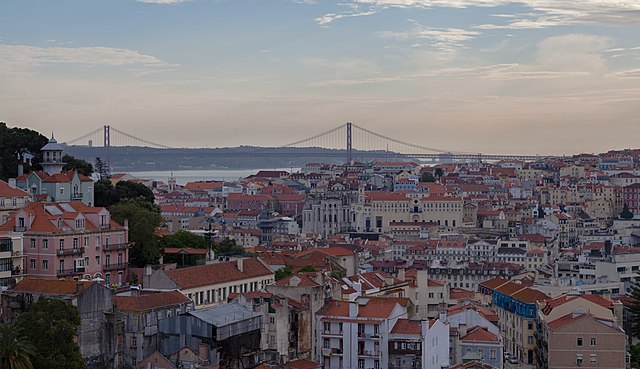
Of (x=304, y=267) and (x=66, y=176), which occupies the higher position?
(x=66, y=176)

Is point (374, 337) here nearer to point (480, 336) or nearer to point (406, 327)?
point (406, 327)

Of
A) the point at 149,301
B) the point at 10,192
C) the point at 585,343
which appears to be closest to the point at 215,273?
the point at 149,301

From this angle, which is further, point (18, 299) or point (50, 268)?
point (50, 268)

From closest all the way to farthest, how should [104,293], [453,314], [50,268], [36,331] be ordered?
[36,331] < [104,293] < [50,268] < [453,314]

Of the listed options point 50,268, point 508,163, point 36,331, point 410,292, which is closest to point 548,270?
point 410,292

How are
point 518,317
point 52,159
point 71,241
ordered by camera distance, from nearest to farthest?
point 71,241
point 518,317
point 52,159

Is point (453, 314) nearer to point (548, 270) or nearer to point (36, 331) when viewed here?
point (36, 331)
